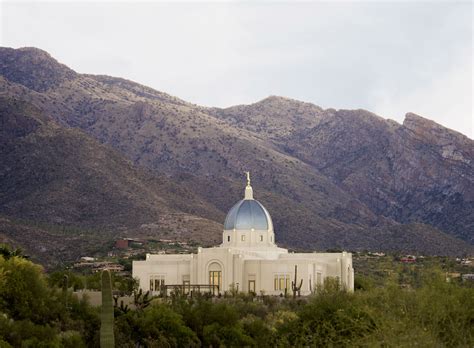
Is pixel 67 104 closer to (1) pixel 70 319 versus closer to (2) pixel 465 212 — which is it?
(2) pixel 465 212

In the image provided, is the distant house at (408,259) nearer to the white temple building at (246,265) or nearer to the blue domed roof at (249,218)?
the white temple building at (246,265)

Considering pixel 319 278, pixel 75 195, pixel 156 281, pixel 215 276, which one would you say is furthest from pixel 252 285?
pixel 75 195

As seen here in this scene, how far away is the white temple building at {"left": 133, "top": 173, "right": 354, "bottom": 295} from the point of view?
2864 inches

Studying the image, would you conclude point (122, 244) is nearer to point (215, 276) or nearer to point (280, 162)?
point (215, 276)

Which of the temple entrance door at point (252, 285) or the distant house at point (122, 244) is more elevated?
the distant house at point (122, 244)

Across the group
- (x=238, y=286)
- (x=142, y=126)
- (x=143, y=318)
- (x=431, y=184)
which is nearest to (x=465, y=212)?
(x=431, y=184)

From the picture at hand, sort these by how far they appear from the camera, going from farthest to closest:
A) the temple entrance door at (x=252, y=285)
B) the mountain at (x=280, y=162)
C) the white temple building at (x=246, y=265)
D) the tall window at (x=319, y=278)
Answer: the mountain at (x=280, y=162) < the tall window at (x=319, y=278) < the temple entrance door at (x=252, y=285) < the white temple building at (x=246, y=265)

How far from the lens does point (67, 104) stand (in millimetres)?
163000

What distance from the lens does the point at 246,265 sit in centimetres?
7319

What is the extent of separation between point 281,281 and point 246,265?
2435mm

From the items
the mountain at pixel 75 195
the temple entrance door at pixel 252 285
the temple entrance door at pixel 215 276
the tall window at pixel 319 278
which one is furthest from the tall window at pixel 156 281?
the mountain at pixel 75 195

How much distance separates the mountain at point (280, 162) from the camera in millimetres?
121812

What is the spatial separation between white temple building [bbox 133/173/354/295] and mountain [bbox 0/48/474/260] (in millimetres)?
34409

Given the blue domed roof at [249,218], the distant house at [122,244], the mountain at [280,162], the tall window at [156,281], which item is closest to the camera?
the tall window at [156,281]
